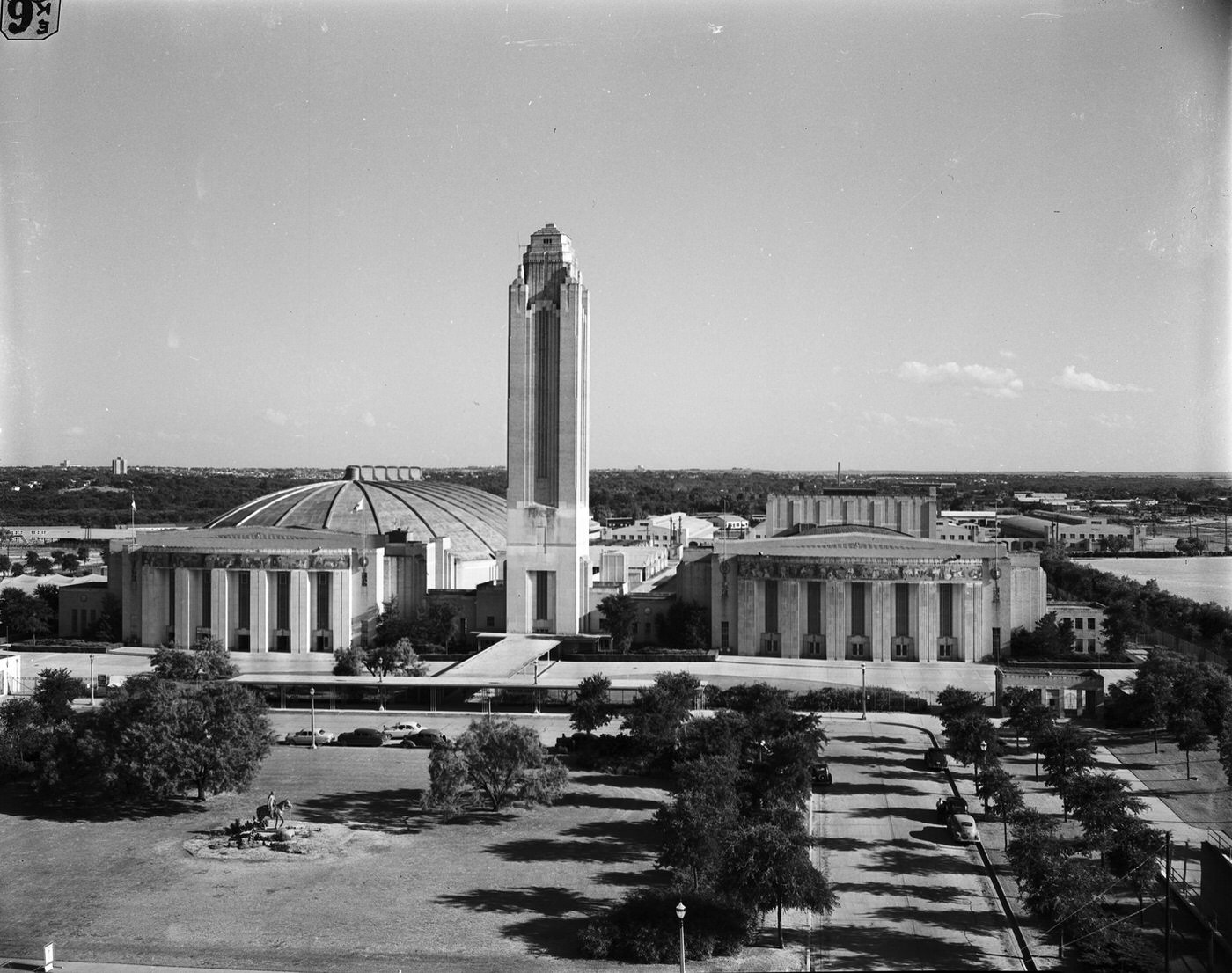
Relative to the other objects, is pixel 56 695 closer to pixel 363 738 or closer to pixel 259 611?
pixel 363 738

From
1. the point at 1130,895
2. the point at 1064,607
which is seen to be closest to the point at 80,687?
the point at 1130,895

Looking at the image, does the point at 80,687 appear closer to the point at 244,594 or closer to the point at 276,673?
the point at 276,673

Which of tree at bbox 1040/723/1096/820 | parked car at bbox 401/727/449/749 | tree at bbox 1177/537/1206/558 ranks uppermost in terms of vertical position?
tree at bbox 1177/537/1206/558

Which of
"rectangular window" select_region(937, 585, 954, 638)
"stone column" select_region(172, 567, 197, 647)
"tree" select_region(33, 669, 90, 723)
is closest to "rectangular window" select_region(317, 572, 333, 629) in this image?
"stone column" select_region(172, 567, 197, 647)

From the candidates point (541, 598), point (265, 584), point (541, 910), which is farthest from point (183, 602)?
point (541, 910)

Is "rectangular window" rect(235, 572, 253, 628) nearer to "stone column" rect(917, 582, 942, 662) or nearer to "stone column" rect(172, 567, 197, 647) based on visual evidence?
"stone column" rect(172, 567, 197, 647)

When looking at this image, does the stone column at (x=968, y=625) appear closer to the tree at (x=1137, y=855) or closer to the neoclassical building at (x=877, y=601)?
the neoclassical building at (x=877, y=601)

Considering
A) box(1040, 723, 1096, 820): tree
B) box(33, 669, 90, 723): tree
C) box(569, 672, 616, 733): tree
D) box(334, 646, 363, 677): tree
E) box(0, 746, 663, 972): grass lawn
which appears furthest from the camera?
box(334, 646, 363, 677): tree
